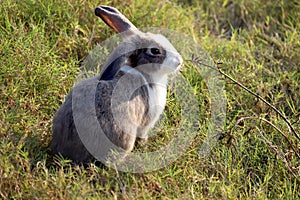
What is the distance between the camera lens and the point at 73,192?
3.82m

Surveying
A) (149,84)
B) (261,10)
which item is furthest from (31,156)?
(261,10)

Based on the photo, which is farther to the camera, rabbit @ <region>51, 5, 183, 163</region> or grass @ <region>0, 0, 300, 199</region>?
rabbit @ <region>51, 5, 183, 163</region>

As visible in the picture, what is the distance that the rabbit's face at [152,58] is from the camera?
14.7 ft

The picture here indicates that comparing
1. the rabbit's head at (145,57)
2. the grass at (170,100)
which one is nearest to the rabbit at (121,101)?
the rabbit's head at (145,57)

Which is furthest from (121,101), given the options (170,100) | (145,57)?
(170,100)

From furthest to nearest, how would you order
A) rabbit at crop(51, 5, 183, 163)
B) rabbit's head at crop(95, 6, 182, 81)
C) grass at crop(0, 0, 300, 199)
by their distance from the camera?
rabbit's head at crop(95, 6, 182, 81) < rabbit at crop(51, 5, 183, 163) < grass at crop(0, 0, 300, 199)

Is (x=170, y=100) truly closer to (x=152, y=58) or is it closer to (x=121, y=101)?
(x=152, y=58)

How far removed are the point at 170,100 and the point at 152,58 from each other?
0.62m

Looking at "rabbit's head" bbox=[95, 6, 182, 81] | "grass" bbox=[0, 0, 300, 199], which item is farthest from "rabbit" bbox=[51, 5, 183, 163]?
"grass" bbox=[0, 0, 300, 199]

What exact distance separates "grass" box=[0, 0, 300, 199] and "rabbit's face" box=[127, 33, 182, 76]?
0.46m

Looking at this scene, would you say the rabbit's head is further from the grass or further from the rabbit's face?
the grass

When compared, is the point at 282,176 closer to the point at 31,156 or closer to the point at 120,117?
the point at 120,117

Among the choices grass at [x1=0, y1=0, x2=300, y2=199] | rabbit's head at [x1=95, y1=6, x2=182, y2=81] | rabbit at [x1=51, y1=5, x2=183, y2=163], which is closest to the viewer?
grass at [x1=0, y1=0, x2=300, y2=199]

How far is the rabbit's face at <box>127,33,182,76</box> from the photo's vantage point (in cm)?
448
